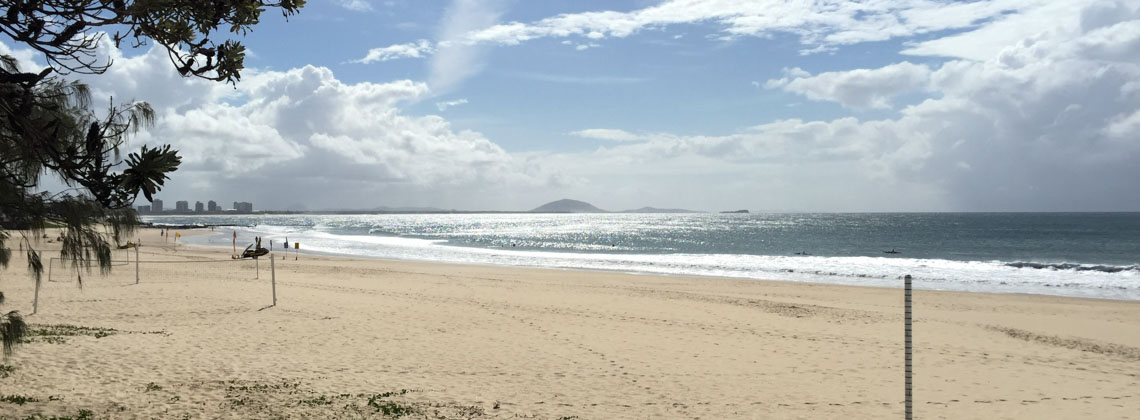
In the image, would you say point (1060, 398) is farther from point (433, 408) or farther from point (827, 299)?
point (827, 299)

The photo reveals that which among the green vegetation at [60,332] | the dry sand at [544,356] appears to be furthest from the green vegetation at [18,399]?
the green vegetation at [60,332]

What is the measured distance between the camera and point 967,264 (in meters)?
40.3

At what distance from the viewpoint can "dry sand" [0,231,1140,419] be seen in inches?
327

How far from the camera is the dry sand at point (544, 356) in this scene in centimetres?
830

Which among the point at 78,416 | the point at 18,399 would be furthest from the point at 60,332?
the point at 78,416

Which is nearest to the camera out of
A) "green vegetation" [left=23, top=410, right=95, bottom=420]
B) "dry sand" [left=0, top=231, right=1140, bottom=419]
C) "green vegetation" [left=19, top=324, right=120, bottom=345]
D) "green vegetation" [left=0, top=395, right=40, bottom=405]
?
"green vegetation" [left=23, top=410, right=95, bottom=420]

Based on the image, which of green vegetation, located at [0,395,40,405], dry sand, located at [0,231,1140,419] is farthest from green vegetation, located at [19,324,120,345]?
green vegetation, located at [0,395,40,405]

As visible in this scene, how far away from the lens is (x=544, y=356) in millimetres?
11281

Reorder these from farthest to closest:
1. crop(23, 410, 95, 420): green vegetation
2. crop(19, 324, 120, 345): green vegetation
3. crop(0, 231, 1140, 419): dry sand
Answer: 1. crop(19, 324, 120, 345): green vegetation
2. crop(0, 231, 1140, 419): dry sand
3. crop(23, 410, 95, 420): green vegetation

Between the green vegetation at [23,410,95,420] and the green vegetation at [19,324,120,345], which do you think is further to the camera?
the green vegetation at [19,324,120,345]

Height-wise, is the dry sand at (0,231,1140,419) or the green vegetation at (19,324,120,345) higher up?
the green vegetation at (19,324,120,345)

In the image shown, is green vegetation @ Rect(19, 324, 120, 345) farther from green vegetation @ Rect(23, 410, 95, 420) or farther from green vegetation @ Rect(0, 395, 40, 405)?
green vegetation @ Rect(23, 410, 95, 420)

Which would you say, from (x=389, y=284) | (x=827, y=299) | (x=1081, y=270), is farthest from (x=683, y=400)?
(x=1081, y=270)

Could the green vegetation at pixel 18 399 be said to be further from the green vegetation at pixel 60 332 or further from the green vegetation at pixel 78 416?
the green vegetation at pixel 60 332
